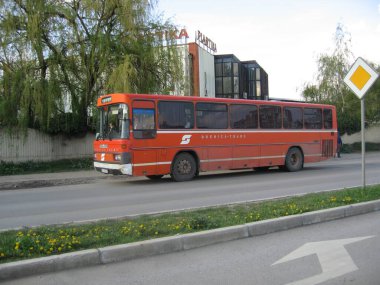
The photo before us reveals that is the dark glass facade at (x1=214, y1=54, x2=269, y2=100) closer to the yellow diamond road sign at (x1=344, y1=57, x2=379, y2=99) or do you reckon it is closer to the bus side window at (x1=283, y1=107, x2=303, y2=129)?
the bus side window at (x1=283, y1=107, x2=303, y2=129)

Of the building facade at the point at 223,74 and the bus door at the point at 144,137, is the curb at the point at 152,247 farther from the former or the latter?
the building facade at the point at 223,74

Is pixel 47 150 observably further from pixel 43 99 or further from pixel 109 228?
pixel 109 228

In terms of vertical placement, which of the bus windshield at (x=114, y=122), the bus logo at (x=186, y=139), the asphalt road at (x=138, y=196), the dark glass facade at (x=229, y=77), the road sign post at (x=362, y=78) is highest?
the dark glass facade at (x=229, y=77)

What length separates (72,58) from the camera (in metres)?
19.5

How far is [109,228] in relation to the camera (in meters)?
6.52

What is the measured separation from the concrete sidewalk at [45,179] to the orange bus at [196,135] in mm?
1978

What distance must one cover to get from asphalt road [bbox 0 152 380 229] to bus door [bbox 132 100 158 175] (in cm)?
67

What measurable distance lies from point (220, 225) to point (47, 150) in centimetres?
1673

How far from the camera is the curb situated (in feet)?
16.0

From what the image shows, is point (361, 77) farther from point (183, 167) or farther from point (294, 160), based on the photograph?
point (294, 160)

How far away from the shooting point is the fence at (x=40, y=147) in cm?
1991

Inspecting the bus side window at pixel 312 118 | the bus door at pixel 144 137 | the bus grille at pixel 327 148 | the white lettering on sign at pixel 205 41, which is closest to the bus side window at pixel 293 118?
the bus side window at pixel 312 118

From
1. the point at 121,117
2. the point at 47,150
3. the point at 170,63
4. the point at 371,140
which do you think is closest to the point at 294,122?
the point at 170,63

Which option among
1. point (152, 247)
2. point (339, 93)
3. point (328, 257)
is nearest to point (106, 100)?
point (152, 247)
